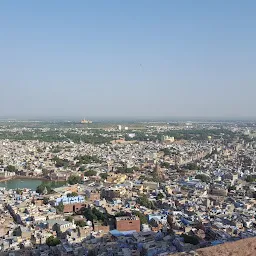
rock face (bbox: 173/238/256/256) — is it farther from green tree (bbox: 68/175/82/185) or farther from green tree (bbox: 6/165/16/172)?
green tree (bbox: 6/165/16/172)

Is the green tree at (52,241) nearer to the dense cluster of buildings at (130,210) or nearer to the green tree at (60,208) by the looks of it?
the dense cluster of buildings at (130,210)

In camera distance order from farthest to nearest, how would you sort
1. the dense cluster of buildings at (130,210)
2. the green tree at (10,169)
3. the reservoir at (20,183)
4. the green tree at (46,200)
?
the green tree at (10,169), the reservoir at (20,183), the green tree at (46,200), the dense cluster of buildings at (130,210)

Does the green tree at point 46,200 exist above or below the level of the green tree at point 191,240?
below

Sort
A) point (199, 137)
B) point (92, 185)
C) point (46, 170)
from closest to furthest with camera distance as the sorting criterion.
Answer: point (92, 185), point (46, 170), point (199, 137)

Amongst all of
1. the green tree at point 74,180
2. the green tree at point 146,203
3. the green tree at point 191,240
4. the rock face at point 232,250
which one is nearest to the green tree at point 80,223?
the green tree at point 146,203

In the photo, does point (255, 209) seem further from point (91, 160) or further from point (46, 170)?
point (91, 160)

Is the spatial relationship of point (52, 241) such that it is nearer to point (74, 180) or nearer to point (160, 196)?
point (160, 196)

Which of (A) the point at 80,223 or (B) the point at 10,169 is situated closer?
(A) the point at 80,223

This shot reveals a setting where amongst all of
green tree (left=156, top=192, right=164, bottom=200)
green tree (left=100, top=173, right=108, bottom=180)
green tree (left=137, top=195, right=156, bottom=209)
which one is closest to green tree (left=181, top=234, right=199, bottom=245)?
green tree (left=137, top=195, right=156, bottom=209)

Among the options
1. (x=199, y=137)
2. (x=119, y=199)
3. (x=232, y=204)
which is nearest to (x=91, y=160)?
(x=119, y=199)

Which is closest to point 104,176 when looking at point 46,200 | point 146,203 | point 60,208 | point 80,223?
point 46,200

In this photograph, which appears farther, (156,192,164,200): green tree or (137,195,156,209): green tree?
(156,192,164,200): green tree
